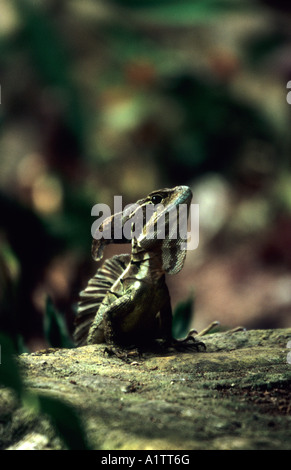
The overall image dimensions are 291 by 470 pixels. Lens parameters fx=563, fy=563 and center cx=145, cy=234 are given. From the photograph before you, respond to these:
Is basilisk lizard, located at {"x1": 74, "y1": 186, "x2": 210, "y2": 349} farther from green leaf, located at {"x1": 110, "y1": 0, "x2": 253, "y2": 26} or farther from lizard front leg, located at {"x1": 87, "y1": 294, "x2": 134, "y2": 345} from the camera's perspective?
green leaf, located at {"x1": 110, "y1": 0, "x2": 253, "y2": 26}

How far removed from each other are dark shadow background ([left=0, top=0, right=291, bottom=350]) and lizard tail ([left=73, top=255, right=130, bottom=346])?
200mm

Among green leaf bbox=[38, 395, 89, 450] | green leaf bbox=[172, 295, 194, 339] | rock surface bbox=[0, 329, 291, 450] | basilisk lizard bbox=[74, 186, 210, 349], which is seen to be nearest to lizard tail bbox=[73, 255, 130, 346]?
basilisk lizard bbox=[74, 186, 210, 349]

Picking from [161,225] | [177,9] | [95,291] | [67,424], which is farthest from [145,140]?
[67,424]

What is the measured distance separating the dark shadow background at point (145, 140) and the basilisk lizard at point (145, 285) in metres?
0.20

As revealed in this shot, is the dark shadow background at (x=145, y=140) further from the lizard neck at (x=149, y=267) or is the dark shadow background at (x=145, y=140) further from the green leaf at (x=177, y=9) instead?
the lizard neck at (x=149, y=267)

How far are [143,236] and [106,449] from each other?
2.84 ft

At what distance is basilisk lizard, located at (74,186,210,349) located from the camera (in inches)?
69.7

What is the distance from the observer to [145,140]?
398 cm

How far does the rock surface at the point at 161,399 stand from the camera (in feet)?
3.52

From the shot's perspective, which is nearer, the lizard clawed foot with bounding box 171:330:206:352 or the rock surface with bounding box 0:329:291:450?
the rock surface with bounding box 0:329:291:450

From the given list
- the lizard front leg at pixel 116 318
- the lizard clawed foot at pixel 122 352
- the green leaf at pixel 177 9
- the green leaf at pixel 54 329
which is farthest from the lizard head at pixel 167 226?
the green leaf at pixel 177 9

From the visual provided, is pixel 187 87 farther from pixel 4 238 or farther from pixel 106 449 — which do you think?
pixel 4 238

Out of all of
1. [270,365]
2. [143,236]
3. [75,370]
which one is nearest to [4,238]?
[143,236]

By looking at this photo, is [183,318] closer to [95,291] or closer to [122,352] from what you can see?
[95,291]
